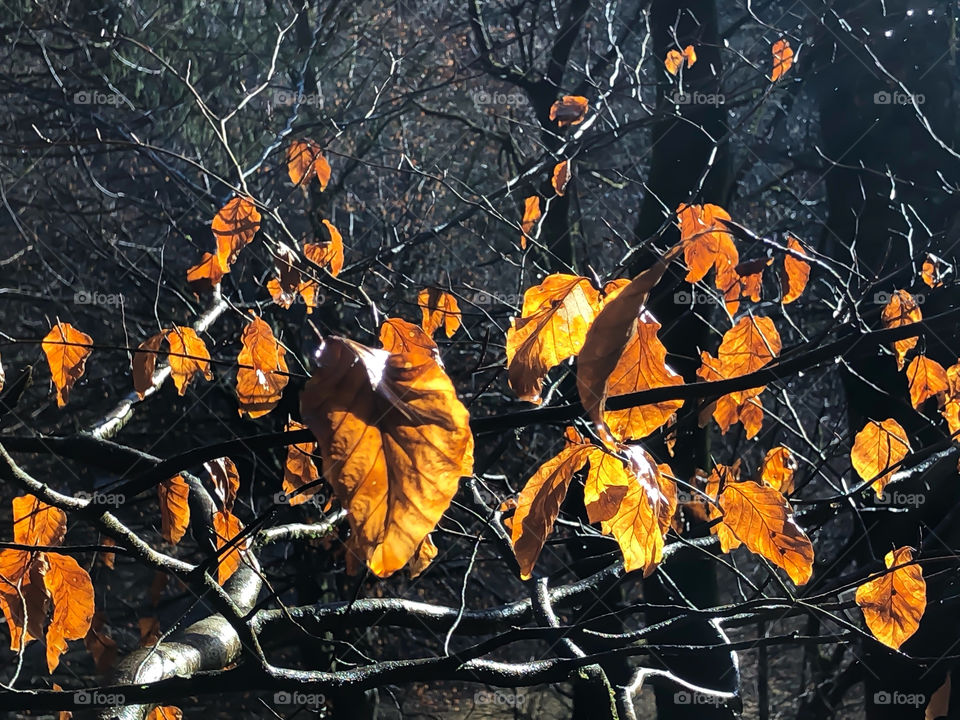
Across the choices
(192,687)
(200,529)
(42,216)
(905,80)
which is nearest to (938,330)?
(192,687)

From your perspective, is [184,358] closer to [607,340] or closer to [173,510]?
[173,510]

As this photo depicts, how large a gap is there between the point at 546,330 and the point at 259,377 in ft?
3.09

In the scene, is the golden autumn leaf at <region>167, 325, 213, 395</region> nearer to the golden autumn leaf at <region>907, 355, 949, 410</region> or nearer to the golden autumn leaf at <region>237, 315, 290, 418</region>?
the golden autumn leaf at <region>237, 315, 290, 418</region>

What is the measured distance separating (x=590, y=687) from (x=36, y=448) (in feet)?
4.32

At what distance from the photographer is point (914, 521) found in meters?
3.45

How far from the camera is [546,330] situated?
3.39 ft

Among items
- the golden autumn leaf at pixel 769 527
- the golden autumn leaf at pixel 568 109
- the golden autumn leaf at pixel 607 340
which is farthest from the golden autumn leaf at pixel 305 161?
the golden autumn leaf at pixel 607 340

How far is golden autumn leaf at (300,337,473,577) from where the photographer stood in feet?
2.04

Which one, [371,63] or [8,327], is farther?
[371,63]

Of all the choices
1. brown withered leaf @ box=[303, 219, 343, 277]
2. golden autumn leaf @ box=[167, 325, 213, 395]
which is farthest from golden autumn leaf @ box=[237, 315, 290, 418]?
brown withered leaf @ box=[303, 219, 343, 277]

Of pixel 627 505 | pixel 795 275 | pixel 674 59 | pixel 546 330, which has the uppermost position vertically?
pixel 674 59

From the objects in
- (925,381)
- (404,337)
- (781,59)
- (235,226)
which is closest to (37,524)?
(404,337)

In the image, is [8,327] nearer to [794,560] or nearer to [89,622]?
[89,622]

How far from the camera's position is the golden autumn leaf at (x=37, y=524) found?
1.48 m
